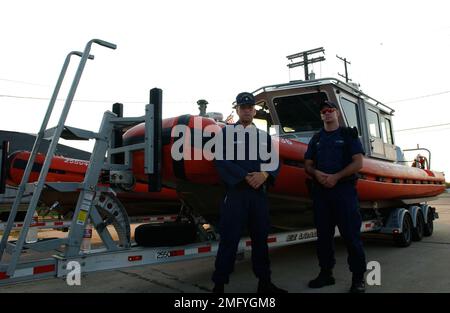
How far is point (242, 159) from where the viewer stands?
325 cm

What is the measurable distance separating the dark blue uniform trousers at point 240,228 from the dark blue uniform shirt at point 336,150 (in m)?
0.76

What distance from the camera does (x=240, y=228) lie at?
314 cm

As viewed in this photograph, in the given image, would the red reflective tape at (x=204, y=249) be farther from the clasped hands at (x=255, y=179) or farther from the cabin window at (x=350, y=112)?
the cabin window at (x=350, y=112)

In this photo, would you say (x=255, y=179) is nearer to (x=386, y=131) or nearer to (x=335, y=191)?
(x=335, y=191)

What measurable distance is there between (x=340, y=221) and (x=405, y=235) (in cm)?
323

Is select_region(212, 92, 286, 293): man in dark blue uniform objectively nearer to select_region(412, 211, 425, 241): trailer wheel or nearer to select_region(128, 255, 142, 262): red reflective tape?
select_region(128, 255, 142, 262): red reflective tape

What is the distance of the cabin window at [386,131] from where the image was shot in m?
6.60

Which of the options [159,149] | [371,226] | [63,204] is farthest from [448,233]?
[63,204]

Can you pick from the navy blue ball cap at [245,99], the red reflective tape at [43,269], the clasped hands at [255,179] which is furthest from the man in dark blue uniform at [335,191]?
the red reflective tape at [43,269]

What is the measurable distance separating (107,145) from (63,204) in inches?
178

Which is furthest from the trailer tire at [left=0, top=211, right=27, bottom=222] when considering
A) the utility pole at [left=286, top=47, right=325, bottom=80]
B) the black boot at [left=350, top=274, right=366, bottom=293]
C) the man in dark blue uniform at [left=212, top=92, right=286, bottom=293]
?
the utility pole at [left=286, top=47, right=325, bottom=80]

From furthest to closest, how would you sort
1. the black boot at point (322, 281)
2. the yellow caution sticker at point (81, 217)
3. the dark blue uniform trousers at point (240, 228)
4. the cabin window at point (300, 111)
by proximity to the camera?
the cabin window at point (300, 111) < the black boot at point (322, 281) < the dark blue uniform trousers at point (240, 228) < the yellow caution sticker at point (81, 217)

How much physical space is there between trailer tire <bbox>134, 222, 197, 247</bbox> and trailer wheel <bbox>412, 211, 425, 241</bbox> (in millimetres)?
4602

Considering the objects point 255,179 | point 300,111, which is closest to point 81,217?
point 255,179
